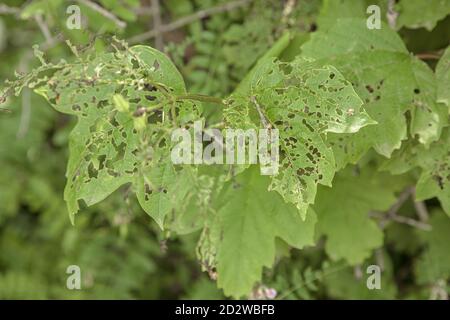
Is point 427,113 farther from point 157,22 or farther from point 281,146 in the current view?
point 157,22

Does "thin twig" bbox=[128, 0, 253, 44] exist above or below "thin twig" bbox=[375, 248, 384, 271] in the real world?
above

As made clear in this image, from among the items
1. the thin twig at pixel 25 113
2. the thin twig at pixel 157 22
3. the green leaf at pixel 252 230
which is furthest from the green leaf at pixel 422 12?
the thin twig at pixel 25 113

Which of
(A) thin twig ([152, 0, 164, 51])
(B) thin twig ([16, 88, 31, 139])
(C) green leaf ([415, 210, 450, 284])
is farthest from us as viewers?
(B) thin twig ([16, 88, 31, 139])

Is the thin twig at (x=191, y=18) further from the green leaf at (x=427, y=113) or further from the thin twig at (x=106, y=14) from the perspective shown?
the green leaf at (x=427, y=113)

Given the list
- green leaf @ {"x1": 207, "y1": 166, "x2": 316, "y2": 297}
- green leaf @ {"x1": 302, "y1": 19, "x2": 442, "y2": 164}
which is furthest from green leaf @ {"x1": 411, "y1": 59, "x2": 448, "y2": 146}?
green leaf @ {"x1": 207, "y1": 166, "x2": 316, "y2": 297}

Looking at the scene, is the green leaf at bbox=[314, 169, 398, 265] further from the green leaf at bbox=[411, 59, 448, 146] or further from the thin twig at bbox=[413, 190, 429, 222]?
the green leaf at bbox=[411, 59, 448, 146]
